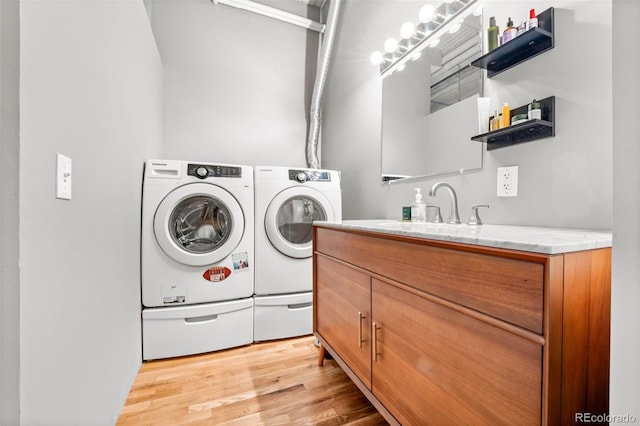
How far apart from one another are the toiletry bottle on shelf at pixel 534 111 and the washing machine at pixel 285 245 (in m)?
1.29

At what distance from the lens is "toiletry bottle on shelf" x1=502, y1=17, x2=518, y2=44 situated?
1054mm

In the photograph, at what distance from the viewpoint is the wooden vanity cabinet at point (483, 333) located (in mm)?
539

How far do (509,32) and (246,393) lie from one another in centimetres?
193

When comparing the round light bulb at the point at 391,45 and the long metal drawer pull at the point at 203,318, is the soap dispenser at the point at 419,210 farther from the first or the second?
the long metal drawer pull at the point at 203,318

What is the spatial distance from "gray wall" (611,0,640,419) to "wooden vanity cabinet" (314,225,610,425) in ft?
0.25

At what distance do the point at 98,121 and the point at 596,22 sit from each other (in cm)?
168


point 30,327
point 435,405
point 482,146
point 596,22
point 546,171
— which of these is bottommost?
point 435,405

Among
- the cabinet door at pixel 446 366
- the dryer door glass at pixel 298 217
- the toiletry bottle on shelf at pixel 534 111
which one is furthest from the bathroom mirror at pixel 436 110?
the cabinet door at pixel 446 366

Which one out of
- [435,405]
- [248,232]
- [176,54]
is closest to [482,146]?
[435,405]

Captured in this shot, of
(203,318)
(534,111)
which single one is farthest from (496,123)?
(203,318)

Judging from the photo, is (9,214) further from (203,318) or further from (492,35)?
(492,35)

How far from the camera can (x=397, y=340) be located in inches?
36.4

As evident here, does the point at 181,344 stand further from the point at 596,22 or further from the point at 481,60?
the point at 596,22

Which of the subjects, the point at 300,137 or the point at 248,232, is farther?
the point at 300,137
